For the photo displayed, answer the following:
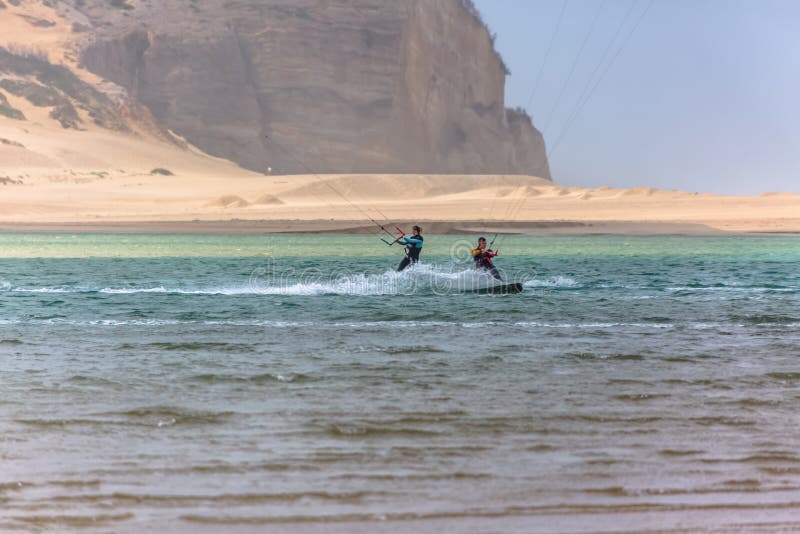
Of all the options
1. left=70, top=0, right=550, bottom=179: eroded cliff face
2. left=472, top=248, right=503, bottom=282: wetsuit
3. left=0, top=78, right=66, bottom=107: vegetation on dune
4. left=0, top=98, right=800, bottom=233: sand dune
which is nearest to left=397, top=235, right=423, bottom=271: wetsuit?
left=472, top=248, right=503, bottom=282: wetsuit

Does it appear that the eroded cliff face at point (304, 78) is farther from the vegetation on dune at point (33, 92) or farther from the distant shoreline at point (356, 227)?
the distant shoreline at point (356, 227)

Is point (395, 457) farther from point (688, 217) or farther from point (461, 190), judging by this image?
point (461, 190)

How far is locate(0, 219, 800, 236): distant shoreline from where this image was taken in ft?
191

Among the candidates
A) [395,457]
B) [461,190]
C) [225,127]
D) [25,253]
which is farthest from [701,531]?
[225,127]

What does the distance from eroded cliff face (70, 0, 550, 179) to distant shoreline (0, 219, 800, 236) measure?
47.0 m

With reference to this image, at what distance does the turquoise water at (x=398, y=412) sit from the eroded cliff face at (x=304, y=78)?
92.0 meters

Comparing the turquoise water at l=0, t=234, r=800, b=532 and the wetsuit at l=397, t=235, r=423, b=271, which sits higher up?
the wetsuit at l=397, t=235, r=423, b=271

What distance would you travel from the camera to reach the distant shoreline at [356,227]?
191ft

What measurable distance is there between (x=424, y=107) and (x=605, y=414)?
365 feet

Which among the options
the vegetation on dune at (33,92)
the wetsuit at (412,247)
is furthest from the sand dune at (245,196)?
the wetsuit at (412,247)

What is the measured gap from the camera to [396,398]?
9.67 metres

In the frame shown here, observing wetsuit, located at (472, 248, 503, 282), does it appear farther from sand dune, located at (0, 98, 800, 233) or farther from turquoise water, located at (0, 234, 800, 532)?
sand dune, located at (0, 98, 800, 233)

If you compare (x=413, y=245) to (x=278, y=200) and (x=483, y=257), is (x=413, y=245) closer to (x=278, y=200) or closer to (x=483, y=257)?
(x=483, y=257)

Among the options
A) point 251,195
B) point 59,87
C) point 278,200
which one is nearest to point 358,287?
point 278,200
